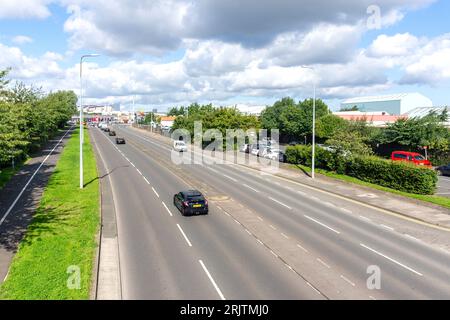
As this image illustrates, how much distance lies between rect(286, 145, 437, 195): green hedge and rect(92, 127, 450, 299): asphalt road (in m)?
6.12

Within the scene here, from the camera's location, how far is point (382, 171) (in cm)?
3269

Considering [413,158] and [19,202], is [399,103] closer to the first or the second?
[413,158]

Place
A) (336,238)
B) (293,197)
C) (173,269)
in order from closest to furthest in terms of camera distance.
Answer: (173,269) → (336,238) → (293,197)

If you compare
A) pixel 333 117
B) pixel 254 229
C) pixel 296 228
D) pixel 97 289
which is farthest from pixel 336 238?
pixel 333 117

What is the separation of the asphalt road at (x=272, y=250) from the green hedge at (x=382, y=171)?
612 cm

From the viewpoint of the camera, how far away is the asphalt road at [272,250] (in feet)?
44.5

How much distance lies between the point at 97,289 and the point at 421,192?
24.9 meters

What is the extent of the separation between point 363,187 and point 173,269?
21.9 metres

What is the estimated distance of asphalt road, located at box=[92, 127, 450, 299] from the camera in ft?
44.5

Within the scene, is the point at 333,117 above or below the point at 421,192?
above

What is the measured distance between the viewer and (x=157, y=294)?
1298 centimetres

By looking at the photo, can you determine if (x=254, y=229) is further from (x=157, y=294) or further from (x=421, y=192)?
(x=421, y=192)
